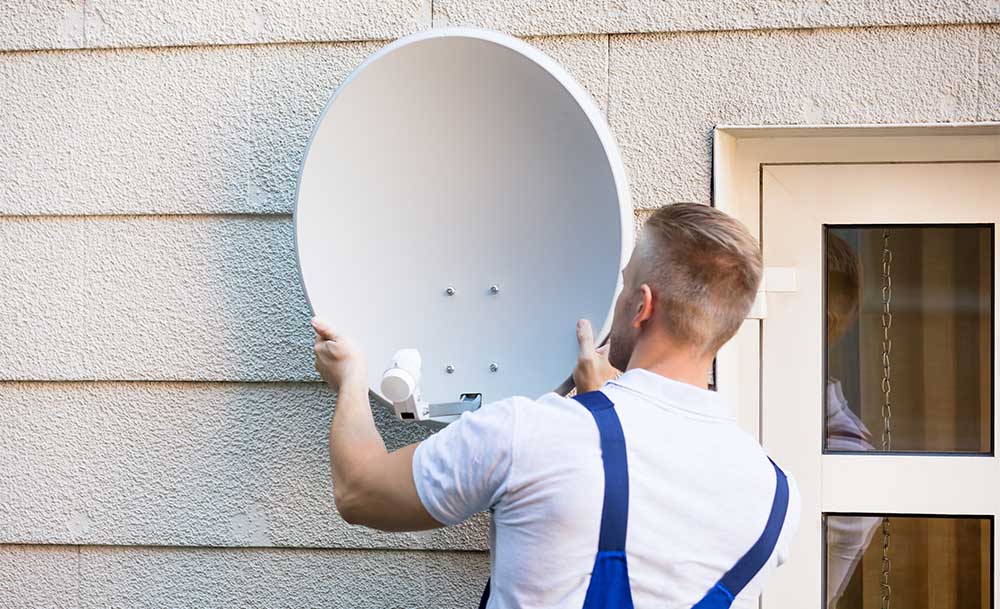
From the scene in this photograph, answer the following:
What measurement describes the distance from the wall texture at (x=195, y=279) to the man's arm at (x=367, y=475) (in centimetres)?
44

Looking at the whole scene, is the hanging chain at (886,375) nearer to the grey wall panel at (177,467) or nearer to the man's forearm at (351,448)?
the grey wall panel at (177,467)

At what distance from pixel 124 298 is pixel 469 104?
2.36 feet

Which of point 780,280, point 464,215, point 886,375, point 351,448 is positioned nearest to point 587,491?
point 351,448

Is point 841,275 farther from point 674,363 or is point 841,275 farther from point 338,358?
point 338,358

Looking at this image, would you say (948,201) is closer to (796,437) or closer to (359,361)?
(796,437)

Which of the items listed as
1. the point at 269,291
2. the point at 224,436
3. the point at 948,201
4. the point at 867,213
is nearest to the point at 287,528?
the point at 224,436

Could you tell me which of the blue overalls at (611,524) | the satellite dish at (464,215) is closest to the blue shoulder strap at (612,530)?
the blue overalls at (611,524)

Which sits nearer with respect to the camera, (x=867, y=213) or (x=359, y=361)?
(x=359, y=361)

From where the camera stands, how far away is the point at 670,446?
105 cm

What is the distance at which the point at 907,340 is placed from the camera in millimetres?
1724

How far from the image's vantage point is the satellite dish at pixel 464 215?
139cm

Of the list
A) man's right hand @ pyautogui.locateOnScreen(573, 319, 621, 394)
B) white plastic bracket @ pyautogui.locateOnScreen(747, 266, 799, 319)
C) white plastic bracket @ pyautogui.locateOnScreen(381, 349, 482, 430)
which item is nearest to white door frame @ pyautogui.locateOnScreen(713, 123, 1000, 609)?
white plastic bracket @ pyautogui.locateOnScreen(747, 266, 799, 319)

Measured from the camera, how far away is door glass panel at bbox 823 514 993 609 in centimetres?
168

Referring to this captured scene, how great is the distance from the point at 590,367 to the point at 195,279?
744 mm
